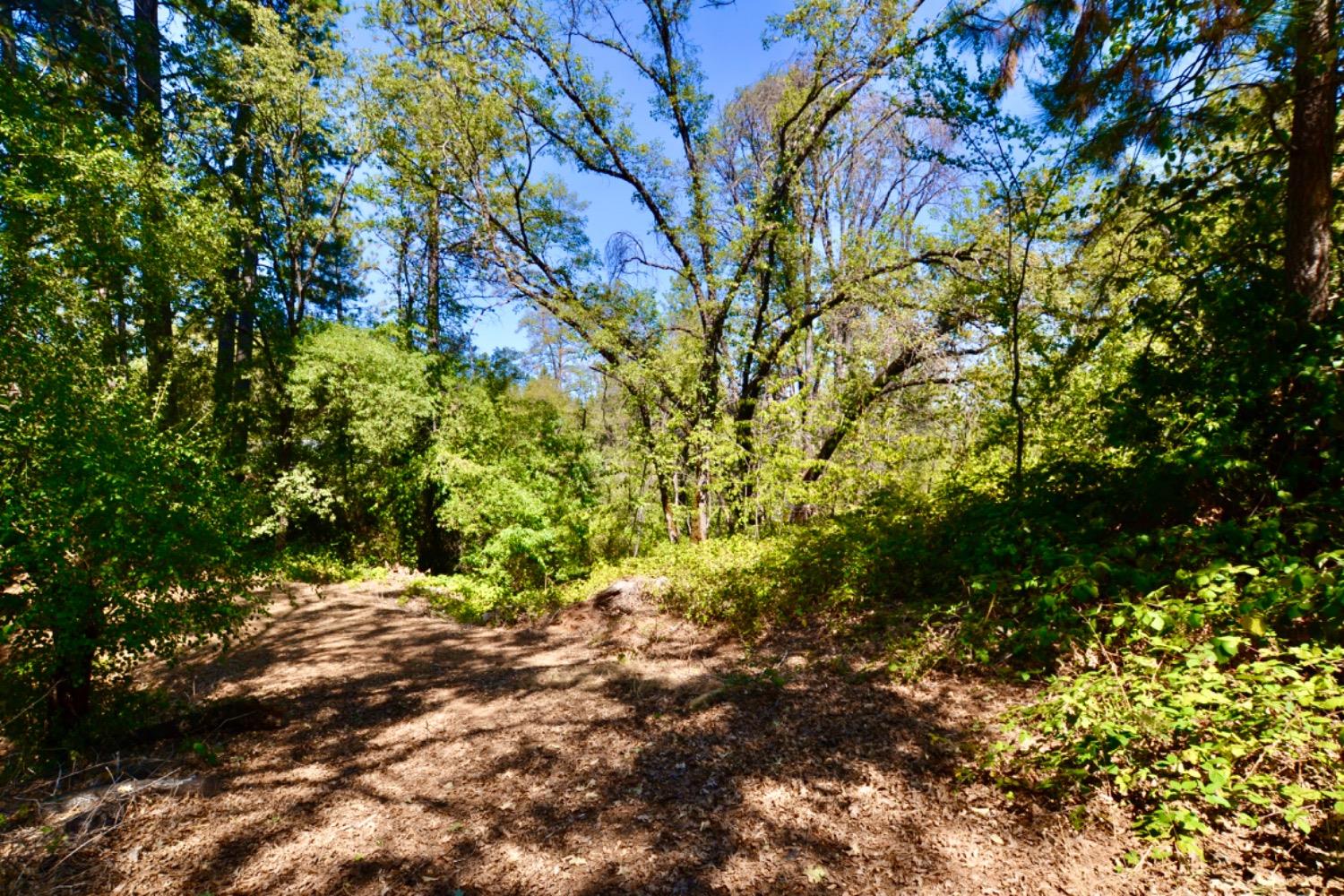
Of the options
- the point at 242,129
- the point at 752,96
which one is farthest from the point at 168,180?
the point at 752,96

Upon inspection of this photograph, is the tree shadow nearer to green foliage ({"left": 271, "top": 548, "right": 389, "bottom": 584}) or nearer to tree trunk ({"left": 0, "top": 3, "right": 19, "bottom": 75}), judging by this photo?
green foliage ({"left": 271, "top": 548, "right": 389, "bottom": 584})

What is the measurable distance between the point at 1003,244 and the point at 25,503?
9.36 m

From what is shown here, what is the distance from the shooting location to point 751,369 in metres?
10.4

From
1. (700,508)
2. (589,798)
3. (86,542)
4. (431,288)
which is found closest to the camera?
(589,798)

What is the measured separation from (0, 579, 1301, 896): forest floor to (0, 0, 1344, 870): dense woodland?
38cm

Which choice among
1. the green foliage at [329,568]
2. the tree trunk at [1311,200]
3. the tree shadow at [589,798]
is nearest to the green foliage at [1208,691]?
the tree shadow at [589,798]

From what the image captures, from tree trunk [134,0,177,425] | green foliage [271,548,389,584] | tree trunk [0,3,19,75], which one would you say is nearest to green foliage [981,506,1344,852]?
green foliage [271,548,389,584]

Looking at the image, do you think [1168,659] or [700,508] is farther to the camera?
[700,508]

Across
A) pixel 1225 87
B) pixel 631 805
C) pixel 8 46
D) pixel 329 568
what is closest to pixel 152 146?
pixel 8 46

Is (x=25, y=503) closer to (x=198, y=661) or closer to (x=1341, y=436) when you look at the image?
(x=198, y=661)

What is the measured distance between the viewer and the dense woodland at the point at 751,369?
9.96ft

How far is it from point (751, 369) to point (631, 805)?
→ 829cm

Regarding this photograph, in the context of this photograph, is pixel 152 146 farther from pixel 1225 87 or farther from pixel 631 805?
pixel 1225 87

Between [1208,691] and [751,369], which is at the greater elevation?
[751,369]
